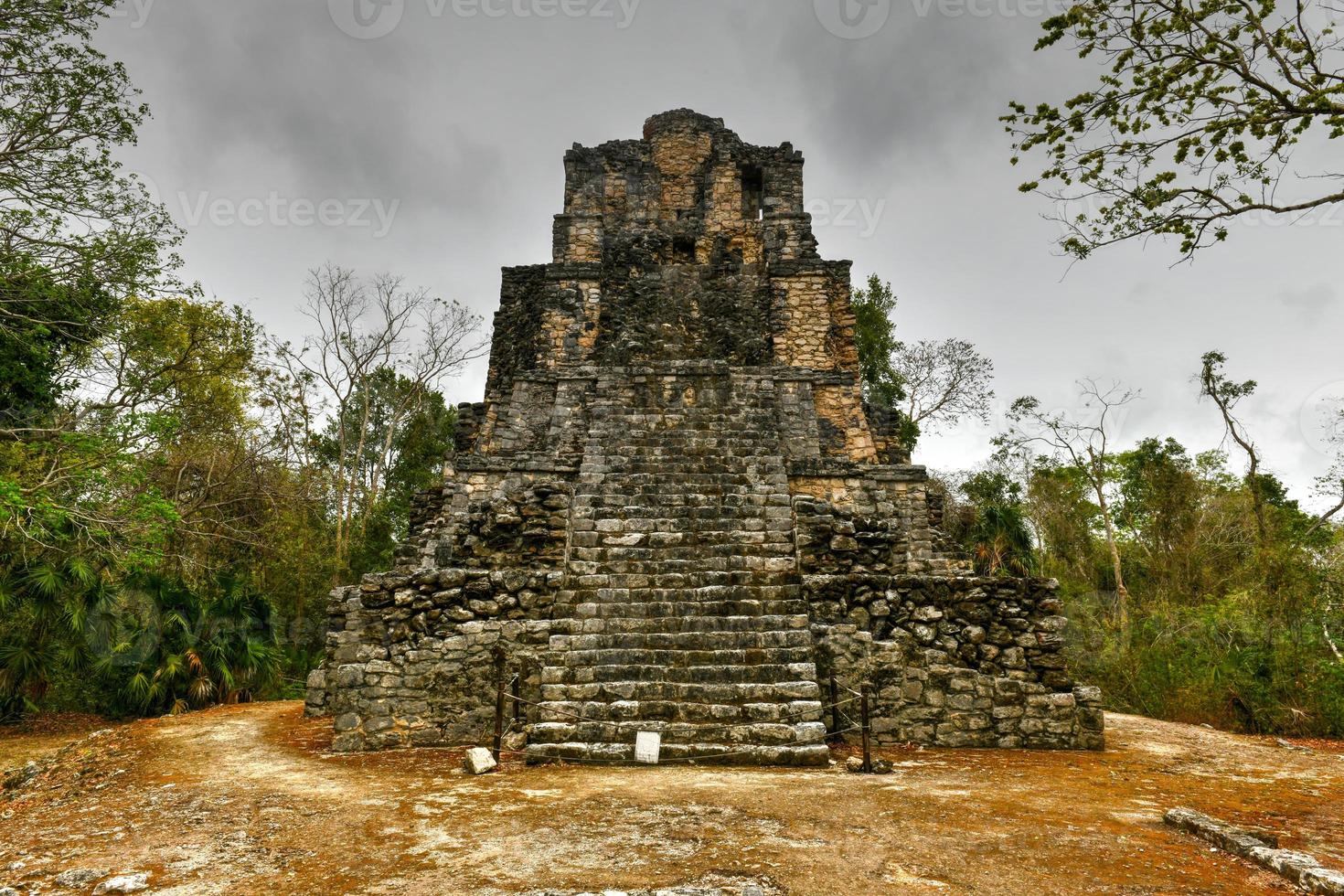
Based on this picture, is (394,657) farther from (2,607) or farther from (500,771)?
(2,607)

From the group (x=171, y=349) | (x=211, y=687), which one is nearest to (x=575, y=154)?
(x=171, y=349)

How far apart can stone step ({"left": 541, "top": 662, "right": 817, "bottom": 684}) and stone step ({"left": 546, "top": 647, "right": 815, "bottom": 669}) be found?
0.20 ft

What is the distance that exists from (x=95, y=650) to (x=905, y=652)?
30.5 feet

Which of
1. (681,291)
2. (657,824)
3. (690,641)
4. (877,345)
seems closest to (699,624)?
(690,641)

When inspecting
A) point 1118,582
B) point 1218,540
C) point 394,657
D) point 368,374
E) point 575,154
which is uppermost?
point 575,154

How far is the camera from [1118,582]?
1656 centimetres

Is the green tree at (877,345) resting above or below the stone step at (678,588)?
above

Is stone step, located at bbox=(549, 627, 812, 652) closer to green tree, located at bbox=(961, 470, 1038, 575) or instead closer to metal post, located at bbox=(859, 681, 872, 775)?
metal post, located at bbox=(859, 681, 872, 775)

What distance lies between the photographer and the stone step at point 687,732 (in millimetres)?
5129

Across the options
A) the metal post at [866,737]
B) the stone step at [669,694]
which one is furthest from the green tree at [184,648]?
the metal post at [866,737]

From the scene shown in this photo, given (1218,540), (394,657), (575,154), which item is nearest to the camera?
(394,657)

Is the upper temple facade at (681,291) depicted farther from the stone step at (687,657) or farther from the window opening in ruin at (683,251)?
the stone step at (687,657)

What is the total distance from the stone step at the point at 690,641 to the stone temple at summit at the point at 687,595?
0.07 ft

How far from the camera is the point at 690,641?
5.96m
